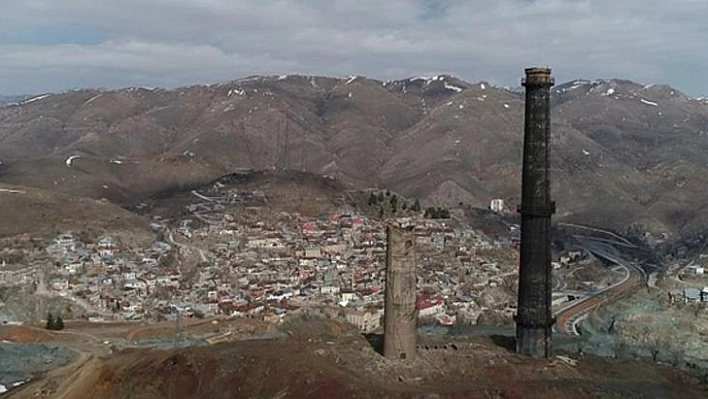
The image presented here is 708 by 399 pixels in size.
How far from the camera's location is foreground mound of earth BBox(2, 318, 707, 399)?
23.9 m

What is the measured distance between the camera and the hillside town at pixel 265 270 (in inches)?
2165

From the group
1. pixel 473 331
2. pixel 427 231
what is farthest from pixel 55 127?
pixel 473 331

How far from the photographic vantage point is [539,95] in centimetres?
2891

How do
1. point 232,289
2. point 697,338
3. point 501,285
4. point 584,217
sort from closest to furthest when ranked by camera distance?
1. point 697,338
2. point 232,289
3. point 501,285
4. point 584,217

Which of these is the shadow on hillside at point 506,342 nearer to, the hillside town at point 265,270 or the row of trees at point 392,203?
the hillside town at point 265,270

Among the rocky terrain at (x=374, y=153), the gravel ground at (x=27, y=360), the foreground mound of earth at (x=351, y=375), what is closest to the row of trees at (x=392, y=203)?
the rocky terrain at (x=374, y=153)

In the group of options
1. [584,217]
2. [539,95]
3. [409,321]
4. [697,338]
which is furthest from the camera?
[584,217]

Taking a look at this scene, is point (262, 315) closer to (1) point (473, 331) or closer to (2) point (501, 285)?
(1) point (473, 331)

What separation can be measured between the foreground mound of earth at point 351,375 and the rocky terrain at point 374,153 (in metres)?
77.0

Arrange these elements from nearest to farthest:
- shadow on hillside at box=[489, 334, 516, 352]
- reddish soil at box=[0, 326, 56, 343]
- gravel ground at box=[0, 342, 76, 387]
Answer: shadow on hillside at box=[489, 334, 516, 352] < gravel ground at box=[0, 342, 76, 387] < reddish soil at box=[0, 326, 56, 343]

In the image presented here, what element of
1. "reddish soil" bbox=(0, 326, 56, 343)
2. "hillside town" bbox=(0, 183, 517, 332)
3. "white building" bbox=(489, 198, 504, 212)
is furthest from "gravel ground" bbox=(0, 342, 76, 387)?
"white building" bbox=(489, 198, 504, 212)

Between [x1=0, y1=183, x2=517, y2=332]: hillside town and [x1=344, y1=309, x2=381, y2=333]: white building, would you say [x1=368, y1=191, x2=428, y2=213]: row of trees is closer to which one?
[x1=0, y1=183, x2=517, y2=332]: hillside town

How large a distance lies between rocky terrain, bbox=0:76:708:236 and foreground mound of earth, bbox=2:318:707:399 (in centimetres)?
7705

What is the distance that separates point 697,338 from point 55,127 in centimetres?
16707
